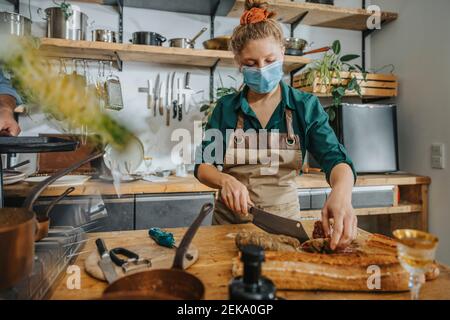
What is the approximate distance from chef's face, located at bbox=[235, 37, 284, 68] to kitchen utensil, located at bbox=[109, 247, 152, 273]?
97cm

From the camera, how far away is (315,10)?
2.91 metres

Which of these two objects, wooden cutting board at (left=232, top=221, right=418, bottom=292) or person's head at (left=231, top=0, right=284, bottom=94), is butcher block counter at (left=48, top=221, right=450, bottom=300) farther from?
person's head at (left=231, top=0, right=284, bottom=94)

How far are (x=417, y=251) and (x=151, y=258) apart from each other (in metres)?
0.69

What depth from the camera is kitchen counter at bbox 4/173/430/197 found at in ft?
6.71

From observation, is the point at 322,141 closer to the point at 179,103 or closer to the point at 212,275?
the point at 212,275

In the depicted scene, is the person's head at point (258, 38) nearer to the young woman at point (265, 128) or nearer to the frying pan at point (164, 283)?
the young woman at point (265, 128)

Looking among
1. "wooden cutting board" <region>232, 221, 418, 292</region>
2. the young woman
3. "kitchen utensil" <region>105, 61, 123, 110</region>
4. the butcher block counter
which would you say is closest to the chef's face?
the young woman

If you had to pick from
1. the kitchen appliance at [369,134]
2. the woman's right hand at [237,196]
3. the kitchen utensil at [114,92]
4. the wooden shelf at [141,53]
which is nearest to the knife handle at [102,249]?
the woman's right hand at [237,196]

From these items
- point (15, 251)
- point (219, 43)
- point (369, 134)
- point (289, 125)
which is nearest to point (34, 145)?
point (15, 251)

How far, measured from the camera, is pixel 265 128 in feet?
5.17

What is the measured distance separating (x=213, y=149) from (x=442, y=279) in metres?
1.03

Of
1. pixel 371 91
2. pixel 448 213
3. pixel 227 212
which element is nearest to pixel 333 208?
pixel 227 212

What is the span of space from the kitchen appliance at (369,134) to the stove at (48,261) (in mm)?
2231

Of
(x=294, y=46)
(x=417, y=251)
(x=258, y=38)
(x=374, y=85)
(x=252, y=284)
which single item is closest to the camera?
(x=252, y=284)
